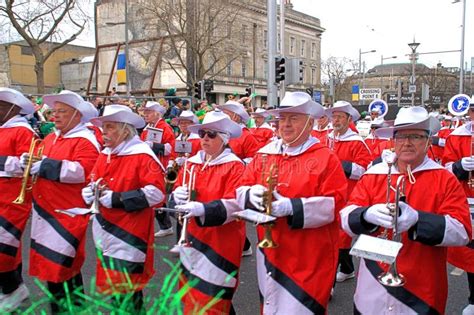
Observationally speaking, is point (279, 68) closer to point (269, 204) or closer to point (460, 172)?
point (460, 172)

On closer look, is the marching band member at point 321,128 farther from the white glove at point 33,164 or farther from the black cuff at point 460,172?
the white glove at point 33,164

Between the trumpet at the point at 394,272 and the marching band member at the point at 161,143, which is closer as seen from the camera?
the trumpet at the point at 394,272

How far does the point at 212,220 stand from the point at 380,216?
1.34 metres

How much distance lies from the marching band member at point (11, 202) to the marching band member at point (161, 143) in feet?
10.7

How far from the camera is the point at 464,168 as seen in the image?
16.4 feet

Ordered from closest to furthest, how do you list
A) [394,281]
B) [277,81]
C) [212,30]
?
1. [394,281]
2. [277,81]
3. [212,30]

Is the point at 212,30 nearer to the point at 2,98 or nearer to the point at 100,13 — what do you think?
the point at 100,13

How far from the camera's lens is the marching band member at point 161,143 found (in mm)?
8211

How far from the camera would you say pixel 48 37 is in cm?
2211

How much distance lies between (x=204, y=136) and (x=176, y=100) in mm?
9559

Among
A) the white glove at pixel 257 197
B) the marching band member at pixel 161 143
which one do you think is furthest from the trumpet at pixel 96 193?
the marching band member at pixel 161 143

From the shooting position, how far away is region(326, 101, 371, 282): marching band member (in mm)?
6047

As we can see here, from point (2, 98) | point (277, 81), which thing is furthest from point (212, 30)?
point (2, 98)

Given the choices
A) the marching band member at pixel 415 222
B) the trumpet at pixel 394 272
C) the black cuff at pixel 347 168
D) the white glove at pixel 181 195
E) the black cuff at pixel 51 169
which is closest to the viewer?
the trumpet at pixel 394 272
